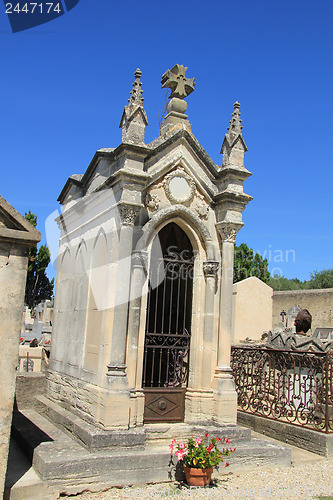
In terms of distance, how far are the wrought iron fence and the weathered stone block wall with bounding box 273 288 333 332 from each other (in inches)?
846

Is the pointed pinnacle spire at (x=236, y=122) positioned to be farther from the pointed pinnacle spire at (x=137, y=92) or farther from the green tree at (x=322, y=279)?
the green tree at (x=322, y=279)

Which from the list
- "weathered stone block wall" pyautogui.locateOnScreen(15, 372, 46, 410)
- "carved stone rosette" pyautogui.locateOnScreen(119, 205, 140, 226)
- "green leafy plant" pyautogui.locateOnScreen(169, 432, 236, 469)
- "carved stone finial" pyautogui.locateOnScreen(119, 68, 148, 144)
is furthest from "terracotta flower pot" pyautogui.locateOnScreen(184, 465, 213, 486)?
"carved stone finial" pyautogui.locateOnScreen(119, 68, 148, 144)

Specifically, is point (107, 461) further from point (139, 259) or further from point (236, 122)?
point (236, 122)

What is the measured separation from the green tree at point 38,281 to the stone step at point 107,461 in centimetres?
3424

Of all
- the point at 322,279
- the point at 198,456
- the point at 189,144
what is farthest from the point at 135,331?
the point at 322,279

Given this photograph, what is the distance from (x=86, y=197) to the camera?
799 centimetres

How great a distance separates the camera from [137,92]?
6.79m

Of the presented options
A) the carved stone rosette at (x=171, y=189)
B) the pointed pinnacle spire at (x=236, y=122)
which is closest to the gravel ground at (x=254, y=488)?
the carved stone rosette at (x=171, y=189)

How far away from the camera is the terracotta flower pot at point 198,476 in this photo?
18.4ft

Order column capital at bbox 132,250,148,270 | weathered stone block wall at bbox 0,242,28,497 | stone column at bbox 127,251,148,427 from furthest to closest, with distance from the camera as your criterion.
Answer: column capital at bbox 132,250,148,270
stone column at bbox 127,251,148,427
weathered stone block wall at bbox 0,242,28,497

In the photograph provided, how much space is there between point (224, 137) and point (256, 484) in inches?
204

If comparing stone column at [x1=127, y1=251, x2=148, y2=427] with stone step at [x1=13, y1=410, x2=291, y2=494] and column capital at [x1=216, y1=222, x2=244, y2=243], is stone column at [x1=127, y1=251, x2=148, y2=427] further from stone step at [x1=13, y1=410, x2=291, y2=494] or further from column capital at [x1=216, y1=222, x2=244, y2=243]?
column capital at [x1=216, y1=222, x2=244, y2=243]

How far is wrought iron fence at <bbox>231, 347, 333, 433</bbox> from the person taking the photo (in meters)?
7.71

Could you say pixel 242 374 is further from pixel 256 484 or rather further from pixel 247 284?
pixel 247 284
